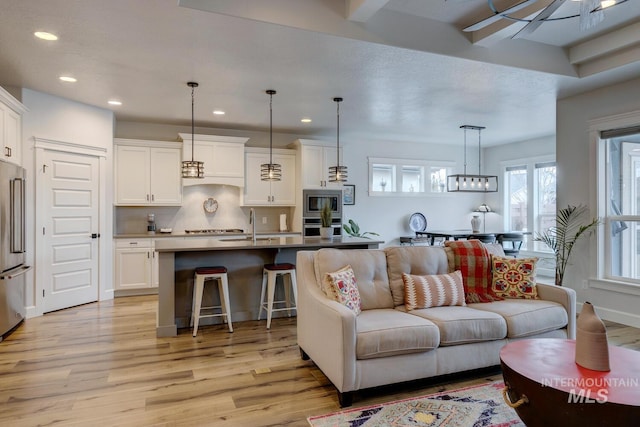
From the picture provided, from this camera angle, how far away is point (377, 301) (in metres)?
3.12

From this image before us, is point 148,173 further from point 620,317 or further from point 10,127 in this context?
point 620,317

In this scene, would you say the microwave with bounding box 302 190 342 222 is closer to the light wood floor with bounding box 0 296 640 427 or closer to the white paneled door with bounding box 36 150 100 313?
the light wood floor with bounding box 0 296 640 427

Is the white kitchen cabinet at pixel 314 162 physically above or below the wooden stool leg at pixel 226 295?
above

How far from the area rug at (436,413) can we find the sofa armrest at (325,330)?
0.63 feet

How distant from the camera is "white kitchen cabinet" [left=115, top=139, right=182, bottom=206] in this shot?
19.2 ft

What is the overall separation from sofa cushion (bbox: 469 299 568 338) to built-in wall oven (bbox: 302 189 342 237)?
12.3ft

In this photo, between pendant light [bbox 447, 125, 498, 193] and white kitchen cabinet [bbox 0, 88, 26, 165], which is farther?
pendant light [bbox 447, 125, 498, 193]

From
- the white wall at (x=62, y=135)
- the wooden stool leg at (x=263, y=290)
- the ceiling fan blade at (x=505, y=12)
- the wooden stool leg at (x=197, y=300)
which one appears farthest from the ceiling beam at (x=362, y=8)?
the white wall at (x=62, y=135)

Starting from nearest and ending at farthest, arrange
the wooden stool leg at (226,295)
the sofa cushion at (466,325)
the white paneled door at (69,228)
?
1. the sofa cushion at (466,325)
2. the wooden stool leg at (226,295)
3. the white paneled door at (69,228)

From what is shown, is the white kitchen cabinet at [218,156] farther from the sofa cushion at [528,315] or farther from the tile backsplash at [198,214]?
the sofa cushion at [528,315]

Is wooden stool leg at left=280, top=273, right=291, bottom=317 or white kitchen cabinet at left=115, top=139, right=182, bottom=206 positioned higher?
white kitchen cabinet at left=115, top=139, right=182, bottom=206

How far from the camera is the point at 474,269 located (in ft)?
11.3

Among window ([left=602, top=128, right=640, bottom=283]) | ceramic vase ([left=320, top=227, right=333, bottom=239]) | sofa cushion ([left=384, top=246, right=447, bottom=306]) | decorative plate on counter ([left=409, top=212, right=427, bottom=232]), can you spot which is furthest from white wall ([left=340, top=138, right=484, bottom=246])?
sofa cushion ([left=384, top=246, right=447, bottom=306])

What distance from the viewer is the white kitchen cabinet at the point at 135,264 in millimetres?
5621
